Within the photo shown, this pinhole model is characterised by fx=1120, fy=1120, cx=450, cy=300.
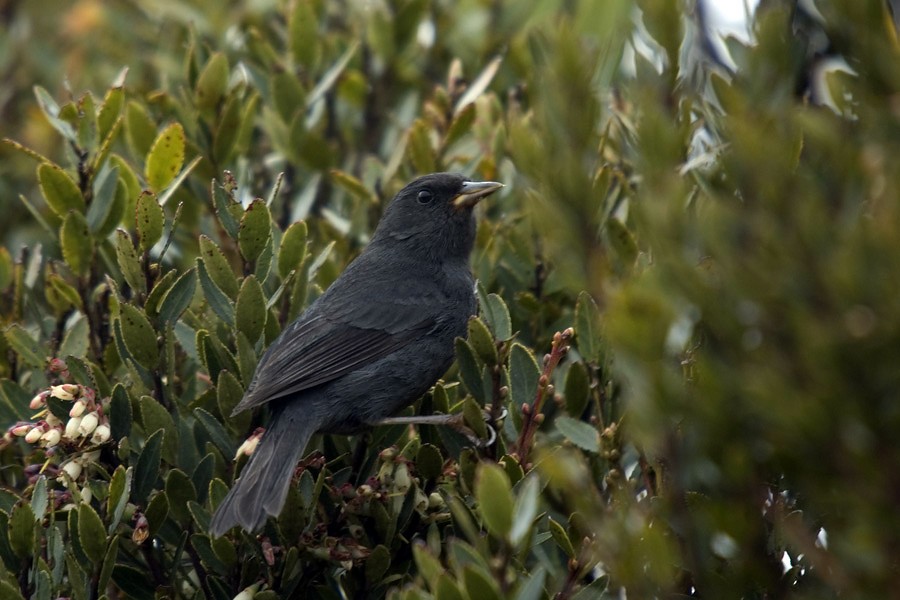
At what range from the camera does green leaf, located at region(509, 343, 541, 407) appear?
3459 millimetres

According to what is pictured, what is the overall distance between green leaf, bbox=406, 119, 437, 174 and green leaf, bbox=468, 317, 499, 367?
5.26ft

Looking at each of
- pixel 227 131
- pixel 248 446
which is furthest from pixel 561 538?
pixel 227 131

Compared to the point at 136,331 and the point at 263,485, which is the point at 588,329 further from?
the point at 136,331

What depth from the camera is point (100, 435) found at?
343 cm

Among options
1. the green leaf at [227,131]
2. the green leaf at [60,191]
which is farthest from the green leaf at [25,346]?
the green leaf at [227,131]

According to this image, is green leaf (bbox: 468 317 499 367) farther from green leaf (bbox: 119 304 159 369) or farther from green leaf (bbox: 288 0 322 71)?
green leaf (bbox: 288 0 322 71)

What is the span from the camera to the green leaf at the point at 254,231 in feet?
12.5

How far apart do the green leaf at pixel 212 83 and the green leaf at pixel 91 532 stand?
2271 millimetres

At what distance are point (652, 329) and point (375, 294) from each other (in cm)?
325

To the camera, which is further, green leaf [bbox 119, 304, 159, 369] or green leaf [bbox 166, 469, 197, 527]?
green leaf [bbox 119, 304, 159, 369]

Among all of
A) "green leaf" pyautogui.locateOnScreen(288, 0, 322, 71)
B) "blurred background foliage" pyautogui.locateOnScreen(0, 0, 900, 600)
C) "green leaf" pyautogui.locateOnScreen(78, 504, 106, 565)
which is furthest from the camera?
"green leaf" pyautogui.locateOnScreen(288, 0, 322, 71)

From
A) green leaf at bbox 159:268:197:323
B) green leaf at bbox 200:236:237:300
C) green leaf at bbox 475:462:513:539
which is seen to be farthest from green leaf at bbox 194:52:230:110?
green leaf at bbox 475:462:513:539

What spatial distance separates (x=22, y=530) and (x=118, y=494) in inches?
10.8

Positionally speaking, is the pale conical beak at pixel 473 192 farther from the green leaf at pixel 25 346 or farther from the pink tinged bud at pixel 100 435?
the pink tinged bud at pixel 100 435
